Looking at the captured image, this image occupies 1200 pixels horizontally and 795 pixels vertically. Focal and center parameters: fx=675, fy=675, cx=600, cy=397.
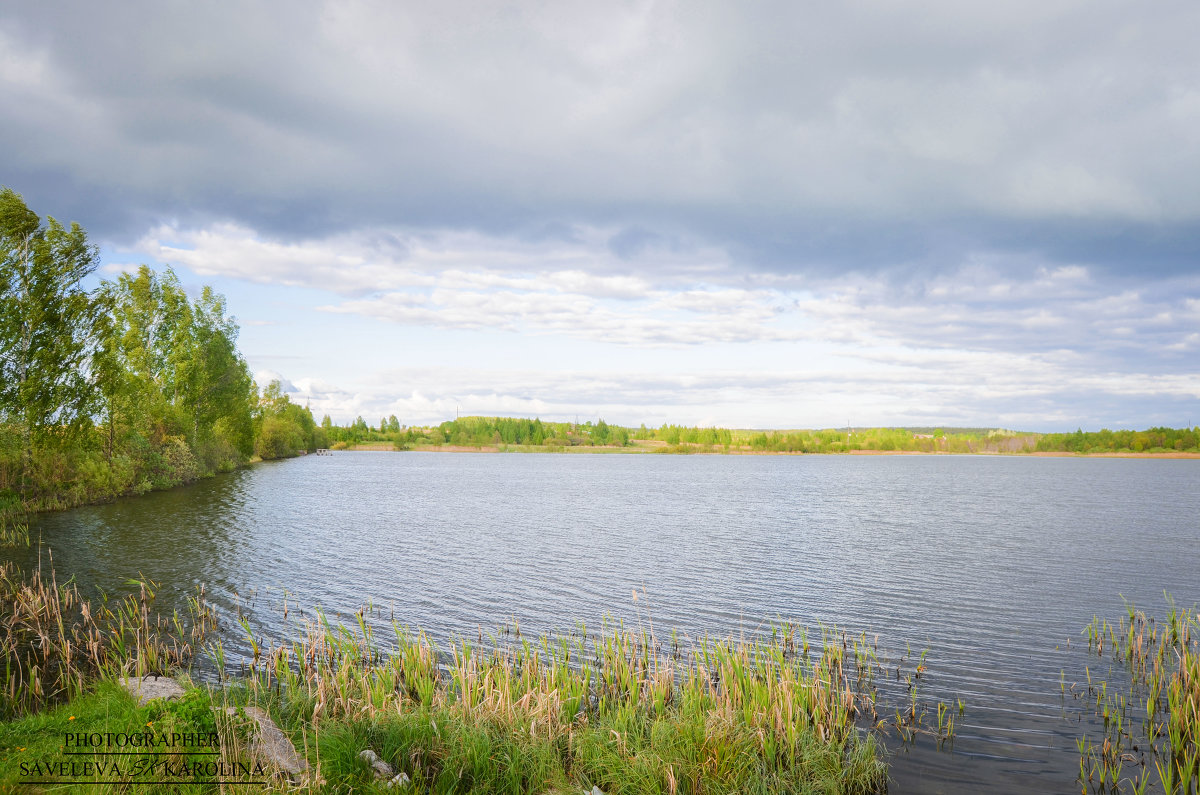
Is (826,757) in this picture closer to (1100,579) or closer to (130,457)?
(1100,579)

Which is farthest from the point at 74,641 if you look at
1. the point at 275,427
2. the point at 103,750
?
the point at 275,427

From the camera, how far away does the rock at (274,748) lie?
9.05 m

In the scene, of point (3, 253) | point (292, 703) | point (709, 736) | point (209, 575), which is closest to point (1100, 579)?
point (709, 736)

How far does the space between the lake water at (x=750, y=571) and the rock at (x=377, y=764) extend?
27.3 ft

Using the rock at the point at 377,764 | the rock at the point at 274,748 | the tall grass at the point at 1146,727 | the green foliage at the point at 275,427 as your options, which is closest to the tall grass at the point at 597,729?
the rock at the point at 377,764

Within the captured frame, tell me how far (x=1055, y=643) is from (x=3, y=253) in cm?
5427

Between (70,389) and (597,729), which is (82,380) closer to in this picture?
(70,389)

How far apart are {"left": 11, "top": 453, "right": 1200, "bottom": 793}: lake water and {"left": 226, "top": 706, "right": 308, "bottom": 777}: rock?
957 centimetres

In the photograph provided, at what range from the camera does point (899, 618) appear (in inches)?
915

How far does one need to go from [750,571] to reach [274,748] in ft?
82.5

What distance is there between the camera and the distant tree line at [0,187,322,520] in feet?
131

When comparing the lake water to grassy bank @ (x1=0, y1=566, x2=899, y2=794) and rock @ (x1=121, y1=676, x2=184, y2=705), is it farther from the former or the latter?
rock @ (x1=121, y1=676, x2=184, y2=705)

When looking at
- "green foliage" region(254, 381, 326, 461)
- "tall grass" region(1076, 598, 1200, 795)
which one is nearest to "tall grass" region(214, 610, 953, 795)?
"tall grass" region(1076, 598, 1200, 795)

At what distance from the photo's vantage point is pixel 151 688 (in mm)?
11859
